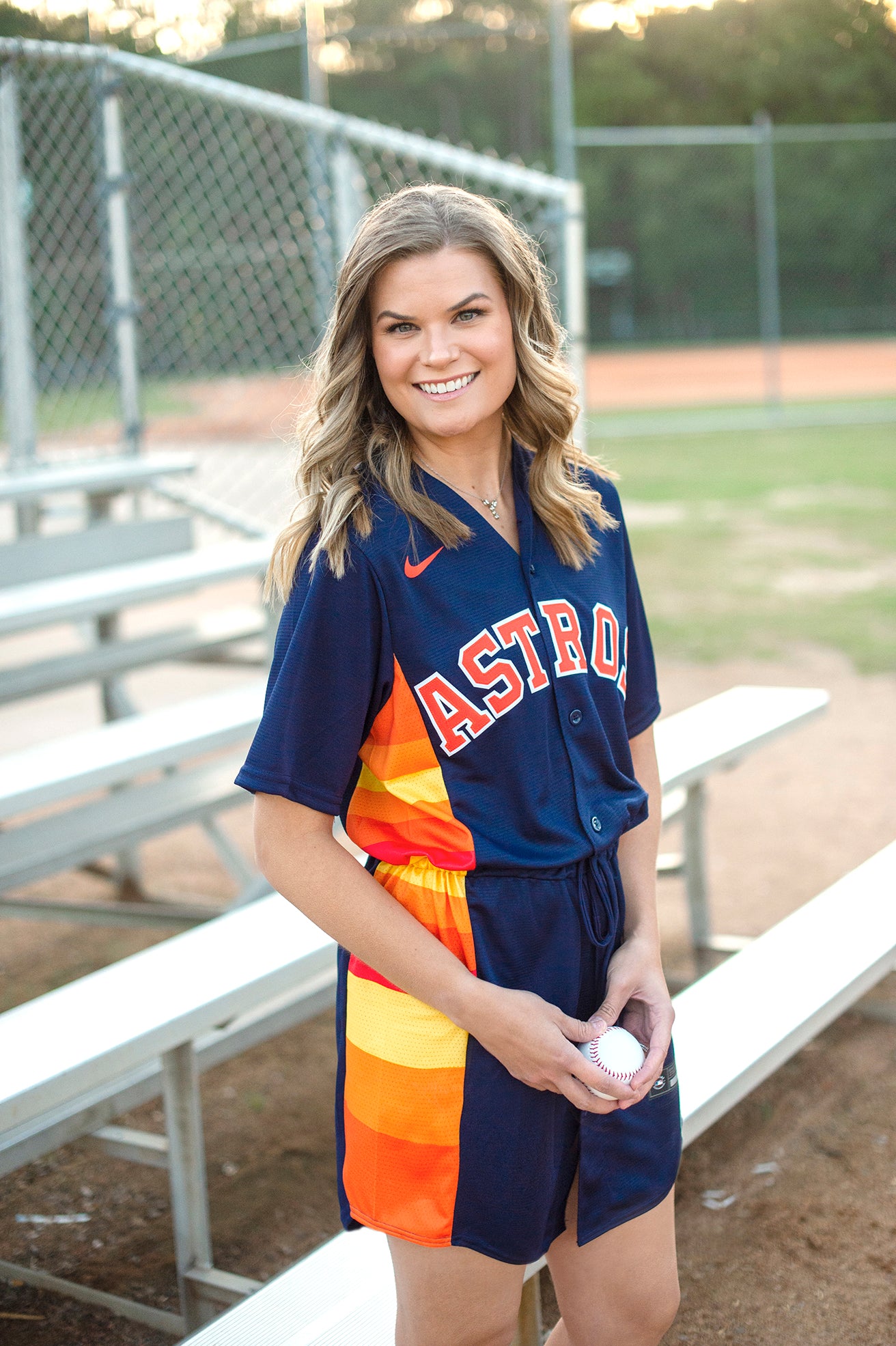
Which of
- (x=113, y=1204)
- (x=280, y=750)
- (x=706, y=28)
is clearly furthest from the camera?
(x=706, y=28)

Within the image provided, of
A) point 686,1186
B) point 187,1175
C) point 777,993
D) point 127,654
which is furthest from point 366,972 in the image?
point 127,654

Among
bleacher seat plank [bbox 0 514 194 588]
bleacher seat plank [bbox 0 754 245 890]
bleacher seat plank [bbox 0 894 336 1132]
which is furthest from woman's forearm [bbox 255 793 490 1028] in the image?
bleacher seat plank [bbox 0 514 194 588]

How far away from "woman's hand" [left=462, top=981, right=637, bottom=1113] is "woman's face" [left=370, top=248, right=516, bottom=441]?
0.60 m

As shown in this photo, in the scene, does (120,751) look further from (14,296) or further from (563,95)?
(563,95)

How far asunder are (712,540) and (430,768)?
818 cm

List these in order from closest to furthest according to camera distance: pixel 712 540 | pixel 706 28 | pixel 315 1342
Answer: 1. pixel 315 1342
2. pixel 712 540
3. pixel 706 28

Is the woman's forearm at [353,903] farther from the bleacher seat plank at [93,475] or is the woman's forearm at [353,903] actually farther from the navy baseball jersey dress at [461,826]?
the bleacher seat plank at [93,475]

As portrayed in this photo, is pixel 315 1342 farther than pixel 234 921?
No

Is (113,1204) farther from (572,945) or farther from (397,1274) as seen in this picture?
(572,945)

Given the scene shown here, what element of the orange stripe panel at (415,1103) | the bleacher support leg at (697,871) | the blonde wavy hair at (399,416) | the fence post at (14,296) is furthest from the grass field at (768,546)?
the orange stripe panel at (415,1103)

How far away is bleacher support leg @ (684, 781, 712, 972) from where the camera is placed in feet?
11.8

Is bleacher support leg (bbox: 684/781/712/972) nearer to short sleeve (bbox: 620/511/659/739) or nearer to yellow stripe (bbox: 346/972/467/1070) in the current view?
short sleeve (bbox: 620/511/659/739)

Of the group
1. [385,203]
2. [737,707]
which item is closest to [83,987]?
[385,203]

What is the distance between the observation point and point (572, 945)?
54.9 inches
